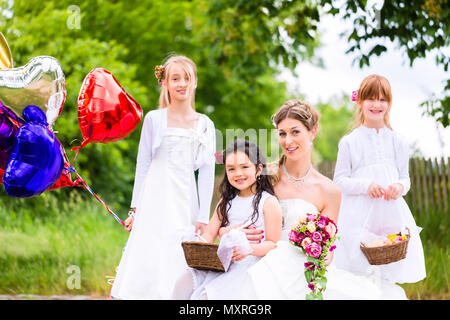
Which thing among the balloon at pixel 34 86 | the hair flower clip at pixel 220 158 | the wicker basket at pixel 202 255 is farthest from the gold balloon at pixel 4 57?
the wicker basket at pixel 202 255

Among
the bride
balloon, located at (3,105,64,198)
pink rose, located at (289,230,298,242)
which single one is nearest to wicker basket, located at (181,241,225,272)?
the bride

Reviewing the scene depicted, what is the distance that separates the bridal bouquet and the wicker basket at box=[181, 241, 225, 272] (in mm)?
414

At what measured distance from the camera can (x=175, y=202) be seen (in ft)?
11.6

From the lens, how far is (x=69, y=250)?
648 centimetres

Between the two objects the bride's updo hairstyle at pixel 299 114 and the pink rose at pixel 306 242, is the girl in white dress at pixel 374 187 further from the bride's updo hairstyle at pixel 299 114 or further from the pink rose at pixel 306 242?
the pink rose at pixel 306 242

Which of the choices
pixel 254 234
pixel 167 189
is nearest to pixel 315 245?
pixel 254 234

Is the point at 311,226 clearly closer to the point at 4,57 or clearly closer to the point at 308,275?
the point at 308,275

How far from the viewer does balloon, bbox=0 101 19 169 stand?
320 cm

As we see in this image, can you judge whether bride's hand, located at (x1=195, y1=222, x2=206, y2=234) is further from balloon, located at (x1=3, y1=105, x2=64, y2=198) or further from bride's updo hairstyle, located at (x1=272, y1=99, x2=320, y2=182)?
balloon, located at (x1=3, y1=105, x2=64, y2=198)

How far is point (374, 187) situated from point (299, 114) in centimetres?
71

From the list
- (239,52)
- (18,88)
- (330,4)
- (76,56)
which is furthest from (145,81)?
(18,88)

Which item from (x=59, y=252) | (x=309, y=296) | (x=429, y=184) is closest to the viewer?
(x=309, y=296)

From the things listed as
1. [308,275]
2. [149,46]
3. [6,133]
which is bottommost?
[308,275]
